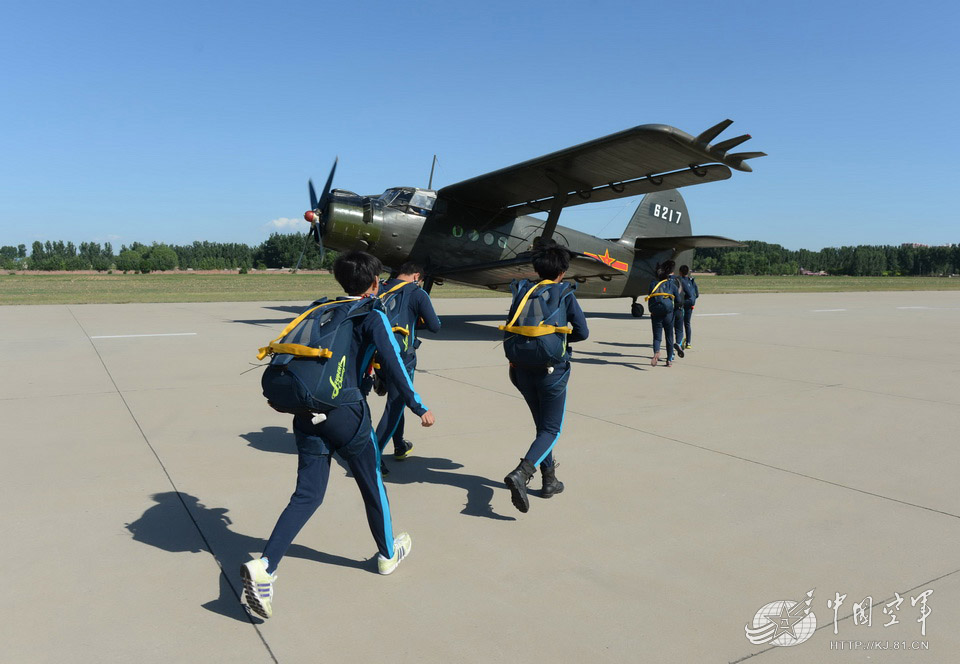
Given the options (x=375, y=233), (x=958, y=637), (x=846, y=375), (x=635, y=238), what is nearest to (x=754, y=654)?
(x=958, y=637)

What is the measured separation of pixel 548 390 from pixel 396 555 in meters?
1.61

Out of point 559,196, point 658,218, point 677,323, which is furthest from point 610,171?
point 658,218

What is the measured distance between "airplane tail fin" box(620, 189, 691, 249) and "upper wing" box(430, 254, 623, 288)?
4.18 metres

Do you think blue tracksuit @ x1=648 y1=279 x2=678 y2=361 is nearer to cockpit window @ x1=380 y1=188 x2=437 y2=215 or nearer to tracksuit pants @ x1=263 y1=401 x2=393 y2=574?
cockpit window @ x1=380 y1=188 x2=437 y2=215

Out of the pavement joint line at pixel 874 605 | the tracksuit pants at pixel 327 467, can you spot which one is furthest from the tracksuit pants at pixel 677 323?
the tracksuit pants at pixel 327 467

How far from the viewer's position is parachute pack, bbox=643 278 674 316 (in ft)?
34.2

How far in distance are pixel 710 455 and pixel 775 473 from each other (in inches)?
23.6

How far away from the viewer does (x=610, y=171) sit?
1398 cm

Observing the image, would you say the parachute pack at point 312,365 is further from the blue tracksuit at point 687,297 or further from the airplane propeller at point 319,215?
the airplane propeller at point 319,215

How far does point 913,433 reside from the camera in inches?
252

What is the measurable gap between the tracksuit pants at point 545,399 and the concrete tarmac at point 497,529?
409mm

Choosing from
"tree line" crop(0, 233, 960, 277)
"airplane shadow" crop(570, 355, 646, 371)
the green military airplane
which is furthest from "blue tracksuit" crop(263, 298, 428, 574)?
"tree line" crop(0, 233, 960, 277)

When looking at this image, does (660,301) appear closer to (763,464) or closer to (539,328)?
(763,464)

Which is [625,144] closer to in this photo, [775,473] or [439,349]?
[439,349]
